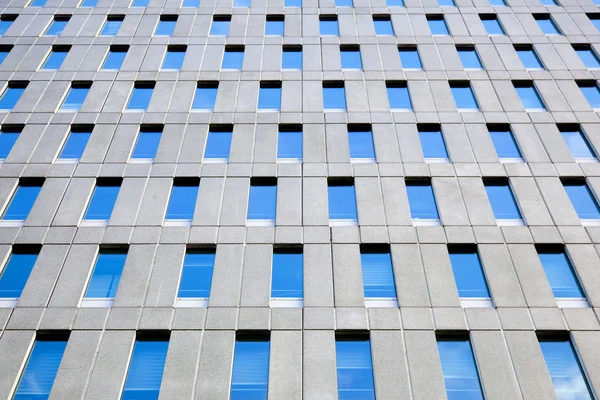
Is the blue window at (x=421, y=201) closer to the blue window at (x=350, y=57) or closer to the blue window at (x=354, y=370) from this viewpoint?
the blue window at (x=354, y=370)

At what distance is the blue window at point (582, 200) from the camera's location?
704 inches

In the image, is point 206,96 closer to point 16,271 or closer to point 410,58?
point 410,58

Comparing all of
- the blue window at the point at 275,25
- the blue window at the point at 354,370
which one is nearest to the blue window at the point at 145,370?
the blue window at the point at 354,370

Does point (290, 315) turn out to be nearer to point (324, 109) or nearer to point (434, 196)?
point (434, 196)

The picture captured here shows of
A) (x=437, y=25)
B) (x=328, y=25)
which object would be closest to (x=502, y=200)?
(x=437, y=25)

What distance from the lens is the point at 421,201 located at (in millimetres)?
18344

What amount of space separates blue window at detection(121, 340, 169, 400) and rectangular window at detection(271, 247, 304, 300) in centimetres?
362

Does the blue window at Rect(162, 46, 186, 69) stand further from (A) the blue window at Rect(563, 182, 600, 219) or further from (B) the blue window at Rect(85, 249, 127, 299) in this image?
(A) the blue window at Rect(563, 182, 600, 219)

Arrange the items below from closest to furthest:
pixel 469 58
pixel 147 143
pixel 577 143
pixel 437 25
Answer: pixel 577 143, pixel 147 143, pixel 469 58, pixel 437 25

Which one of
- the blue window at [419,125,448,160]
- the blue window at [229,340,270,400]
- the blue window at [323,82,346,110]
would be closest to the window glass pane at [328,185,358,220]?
the blue window at [419,125,448,160]

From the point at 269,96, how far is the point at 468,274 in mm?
11371

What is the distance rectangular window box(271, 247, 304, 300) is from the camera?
1594cm

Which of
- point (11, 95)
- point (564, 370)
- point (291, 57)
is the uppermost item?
point (291, 57)

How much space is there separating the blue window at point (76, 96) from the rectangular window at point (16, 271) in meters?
7.49
